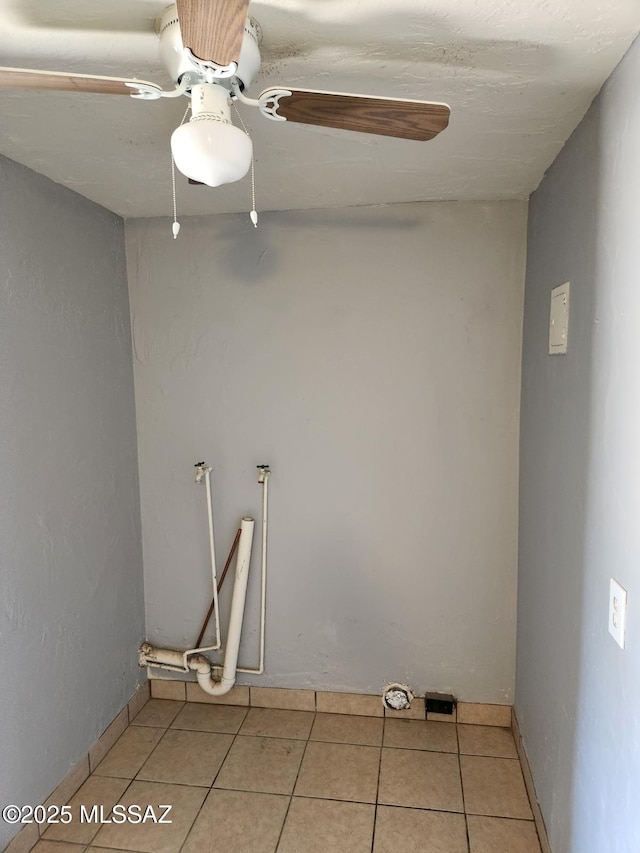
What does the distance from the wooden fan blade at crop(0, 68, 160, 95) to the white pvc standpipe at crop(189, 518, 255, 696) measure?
1584 millimetres

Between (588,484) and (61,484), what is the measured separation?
154 centimetres

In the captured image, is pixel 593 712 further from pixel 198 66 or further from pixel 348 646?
pixel 198 66

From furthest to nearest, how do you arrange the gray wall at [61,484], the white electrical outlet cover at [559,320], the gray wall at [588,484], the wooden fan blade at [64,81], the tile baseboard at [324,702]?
the tile baseboard at [324,702] < the gray wall at [61,484] < the white electrical outlet cover at [559,320] < the gray wall at [588,484] < the wooden fan blade at [64,81]

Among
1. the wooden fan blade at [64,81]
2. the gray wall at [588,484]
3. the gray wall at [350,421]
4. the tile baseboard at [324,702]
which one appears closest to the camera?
the wooden fan blade at [64,81]

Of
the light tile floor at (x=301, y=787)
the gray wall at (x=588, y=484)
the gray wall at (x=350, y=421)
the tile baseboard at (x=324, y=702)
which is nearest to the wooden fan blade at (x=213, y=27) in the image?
the gray wall at (x=588, y=484)

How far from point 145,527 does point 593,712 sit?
5.66 feet

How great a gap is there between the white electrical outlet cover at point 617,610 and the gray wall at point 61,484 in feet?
4.99

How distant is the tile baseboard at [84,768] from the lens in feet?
5.36

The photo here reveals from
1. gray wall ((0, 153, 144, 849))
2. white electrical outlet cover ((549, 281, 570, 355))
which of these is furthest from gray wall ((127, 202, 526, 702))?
white electrical outlet cover ((549, 281, 570, 355))

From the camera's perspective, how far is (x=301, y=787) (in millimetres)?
1893

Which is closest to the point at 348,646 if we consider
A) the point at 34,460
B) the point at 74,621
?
the point at 74,621

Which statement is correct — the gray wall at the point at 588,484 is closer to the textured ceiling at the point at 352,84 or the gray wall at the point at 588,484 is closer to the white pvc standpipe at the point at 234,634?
the textured ceiling at the point at 352,84

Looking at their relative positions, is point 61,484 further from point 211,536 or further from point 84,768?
point 84,768

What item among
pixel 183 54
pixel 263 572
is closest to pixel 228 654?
pixel 263 572
